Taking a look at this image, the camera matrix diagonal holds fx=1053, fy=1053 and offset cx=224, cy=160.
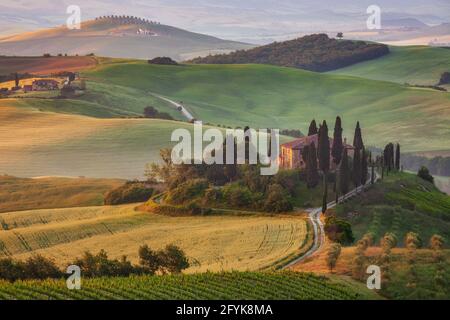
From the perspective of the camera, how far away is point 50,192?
A: 3767 inches

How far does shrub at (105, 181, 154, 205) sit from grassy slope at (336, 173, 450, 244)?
64.3ft

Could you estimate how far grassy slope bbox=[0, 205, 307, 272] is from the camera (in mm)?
63172

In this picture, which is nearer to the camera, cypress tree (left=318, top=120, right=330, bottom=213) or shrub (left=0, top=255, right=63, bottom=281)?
shrub (left=0, top=255, right=63, bottom=281)

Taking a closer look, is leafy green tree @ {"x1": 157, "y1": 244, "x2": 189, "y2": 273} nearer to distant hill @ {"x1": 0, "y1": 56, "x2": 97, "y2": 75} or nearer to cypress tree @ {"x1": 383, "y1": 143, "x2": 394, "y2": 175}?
cypress tree @ {"x1": 383, "y1": 143, "x2": 394, "y2": 175}

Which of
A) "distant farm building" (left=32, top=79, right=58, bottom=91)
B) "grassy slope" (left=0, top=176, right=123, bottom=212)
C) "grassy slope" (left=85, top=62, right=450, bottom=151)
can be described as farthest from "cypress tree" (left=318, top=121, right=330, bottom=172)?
"distant farm building" (left=32, top=79, right=58, bottom=91)

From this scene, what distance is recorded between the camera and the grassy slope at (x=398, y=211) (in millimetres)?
74000

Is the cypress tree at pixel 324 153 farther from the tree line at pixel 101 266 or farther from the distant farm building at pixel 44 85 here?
the distant farm building at pixel 44 85

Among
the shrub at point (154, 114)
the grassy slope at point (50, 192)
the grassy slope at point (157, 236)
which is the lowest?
the grassy slope at point (50, 192)

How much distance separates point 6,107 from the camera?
14138 cm

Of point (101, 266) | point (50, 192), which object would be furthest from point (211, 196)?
point (101, 266)

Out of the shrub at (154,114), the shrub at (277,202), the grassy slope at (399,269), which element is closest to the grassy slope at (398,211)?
the shrub at (277,202)

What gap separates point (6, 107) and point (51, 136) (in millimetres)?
18401

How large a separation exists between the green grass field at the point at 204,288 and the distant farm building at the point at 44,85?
11078 centimetres

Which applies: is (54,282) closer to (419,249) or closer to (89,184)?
(419,249)
